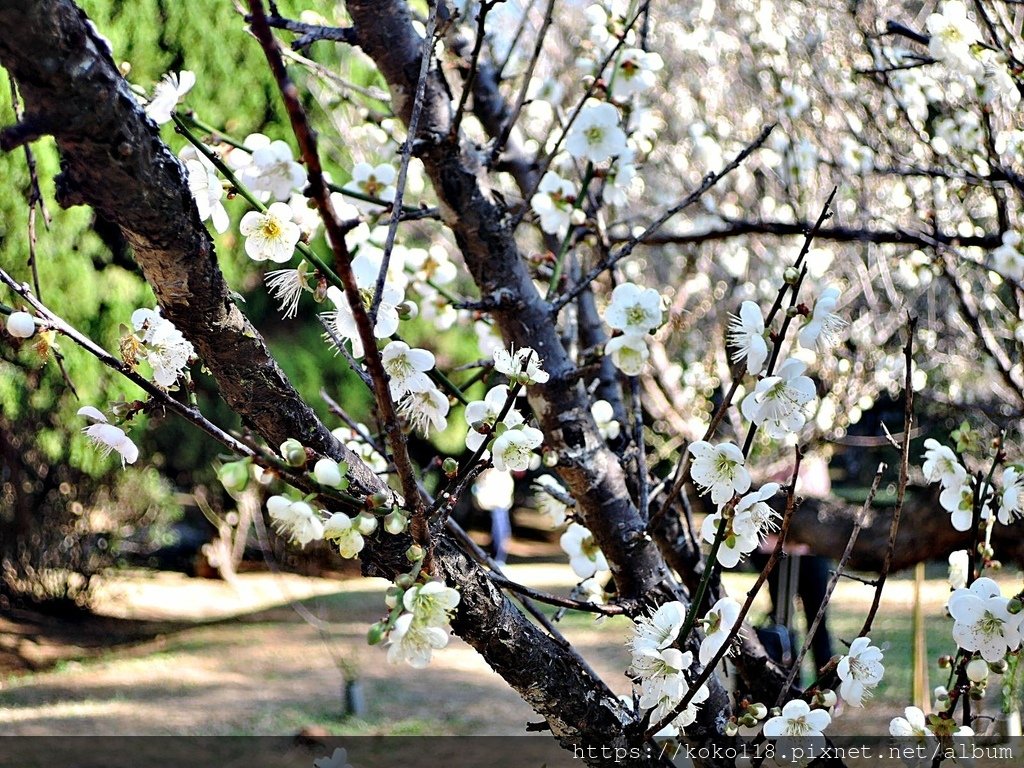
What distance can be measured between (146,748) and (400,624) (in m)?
4.20

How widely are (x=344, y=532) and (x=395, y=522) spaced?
1.7 inches

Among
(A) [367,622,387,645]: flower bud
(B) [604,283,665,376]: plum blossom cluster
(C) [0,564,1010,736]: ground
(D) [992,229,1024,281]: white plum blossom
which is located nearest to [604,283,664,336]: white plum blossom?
(B) [604,283,665,376]: plum blossom cluster

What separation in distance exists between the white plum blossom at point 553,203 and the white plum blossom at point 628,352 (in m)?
0.47

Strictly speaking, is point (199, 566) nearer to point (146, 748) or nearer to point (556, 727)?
point (146, 748)

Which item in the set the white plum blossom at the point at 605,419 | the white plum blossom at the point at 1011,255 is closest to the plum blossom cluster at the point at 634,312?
the white plum blossom at the point at 605,419

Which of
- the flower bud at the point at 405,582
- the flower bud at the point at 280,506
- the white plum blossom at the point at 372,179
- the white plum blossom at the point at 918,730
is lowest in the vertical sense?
the white plum blossom at the point at 918,730

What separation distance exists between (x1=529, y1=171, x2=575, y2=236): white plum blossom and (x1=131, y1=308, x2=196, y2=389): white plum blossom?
96 centimetres

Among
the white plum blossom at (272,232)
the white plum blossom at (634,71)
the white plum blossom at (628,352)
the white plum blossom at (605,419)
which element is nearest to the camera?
the white plum blossom at (272,232)

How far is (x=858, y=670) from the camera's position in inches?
46.9

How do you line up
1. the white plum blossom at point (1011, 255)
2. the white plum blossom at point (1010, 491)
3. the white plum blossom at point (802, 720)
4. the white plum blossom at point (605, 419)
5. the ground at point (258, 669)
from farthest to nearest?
the ground at point (258, 669)
the white plum blossom at point (1011, 255)
the white plum blossom at point (605, 419)
the white plum blossom at point (1010, 491)
the white plum blossom at point (802, 720)

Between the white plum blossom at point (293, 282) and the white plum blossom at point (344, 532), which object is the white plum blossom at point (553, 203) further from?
the white plum blossom at point (344, 532)

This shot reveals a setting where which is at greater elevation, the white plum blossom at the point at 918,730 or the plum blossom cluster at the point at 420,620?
the plum blossom cluster at the point at 420,620

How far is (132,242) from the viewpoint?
0.74 metres

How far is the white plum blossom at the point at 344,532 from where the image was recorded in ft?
2.52
